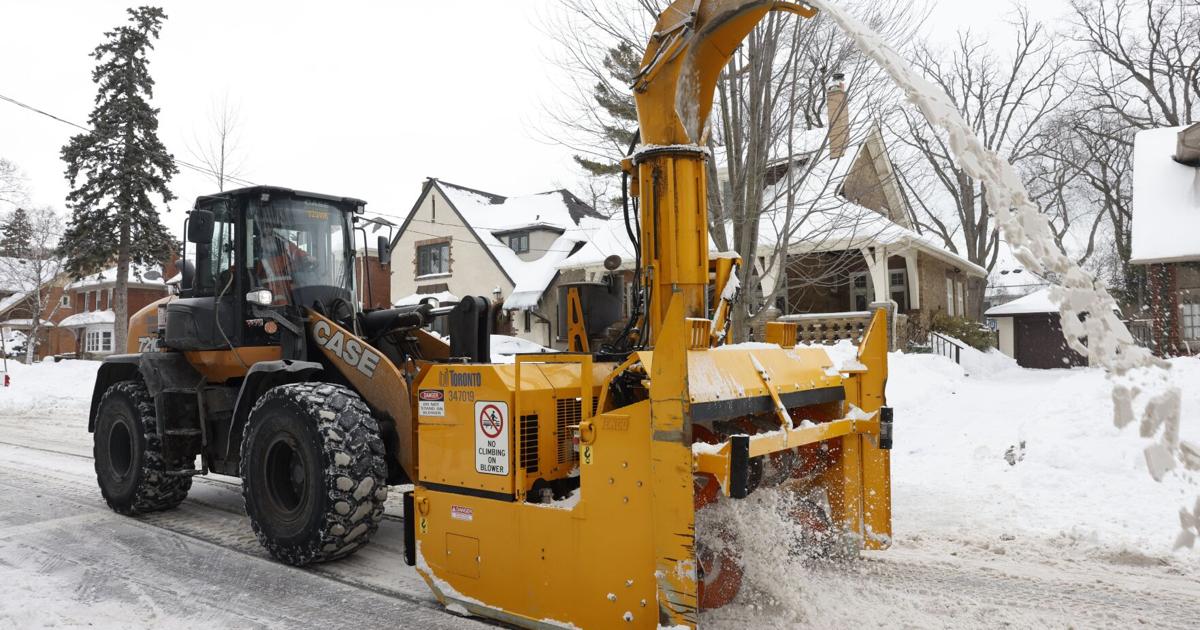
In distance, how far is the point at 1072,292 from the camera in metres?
2.95

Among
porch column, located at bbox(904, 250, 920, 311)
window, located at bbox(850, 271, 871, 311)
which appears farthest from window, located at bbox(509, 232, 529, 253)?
porch column, located at bbox(904, 250, 920, 311)

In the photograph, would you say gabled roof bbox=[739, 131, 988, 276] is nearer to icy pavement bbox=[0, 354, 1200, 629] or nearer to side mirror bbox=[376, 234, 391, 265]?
icy pavement bbox=[0, 354, 1200, 629]

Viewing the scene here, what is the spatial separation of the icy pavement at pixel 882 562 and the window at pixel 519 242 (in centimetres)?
2269

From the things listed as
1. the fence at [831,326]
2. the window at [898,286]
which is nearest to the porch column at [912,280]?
the window at [898,286]

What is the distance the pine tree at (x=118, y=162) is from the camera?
88.7 feet

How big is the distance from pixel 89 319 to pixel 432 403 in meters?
51.2

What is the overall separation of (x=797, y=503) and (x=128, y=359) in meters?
5.90

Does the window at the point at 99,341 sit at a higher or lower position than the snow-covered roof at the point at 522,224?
lower

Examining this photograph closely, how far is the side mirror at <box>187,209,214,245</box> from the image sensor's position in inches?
232

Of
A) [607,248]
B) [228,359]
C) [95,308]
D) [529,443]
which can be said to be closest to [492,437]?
[529,443]

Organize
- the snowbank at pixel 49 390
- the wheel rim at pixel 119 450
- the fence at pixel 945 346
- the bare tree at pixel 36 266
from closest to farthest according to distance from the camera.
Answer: the wheel rim at pixel 119 450, the snowbank at pixel 49 390, the fence at pixel 945 346, the bare tree at pixel 36 266

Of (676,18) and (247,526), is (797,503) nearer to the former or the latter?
(676,18)

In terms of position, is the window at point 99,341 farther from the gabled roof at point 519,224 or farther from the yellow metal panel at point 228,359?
the yellow metal panel at point 228,359

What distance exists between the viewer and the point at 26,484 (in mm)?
8219
